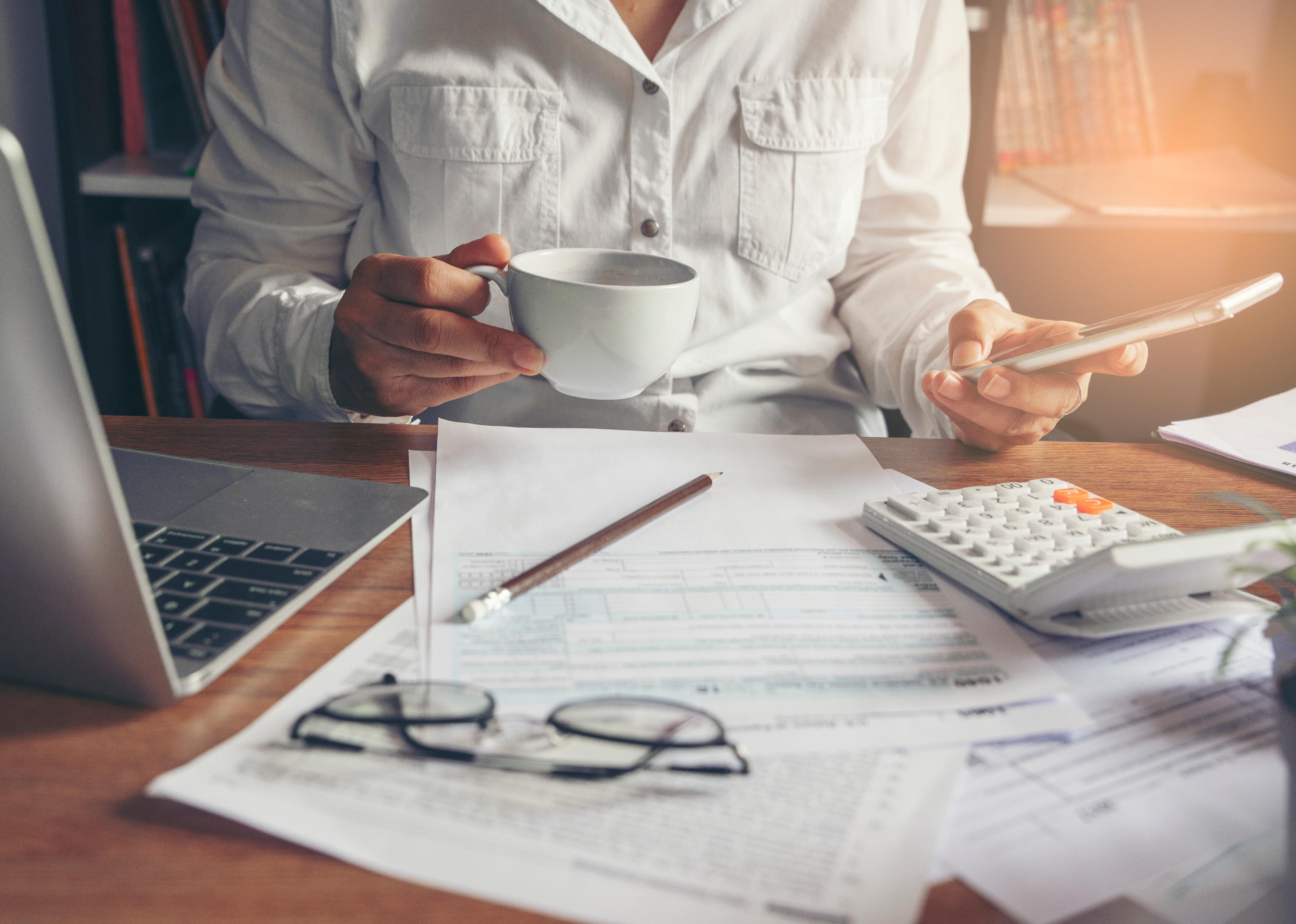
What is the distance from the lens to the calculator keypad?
0.49 meters

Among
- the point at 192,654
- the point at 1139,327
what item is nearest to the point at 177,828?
the point at 192,654

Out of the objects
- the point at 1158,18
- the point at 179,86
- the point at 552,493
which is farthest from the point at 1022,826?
the point at 1158,18

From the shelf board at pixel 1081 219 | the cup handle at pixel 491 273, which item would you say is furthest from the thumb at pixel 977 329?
the shelf board at pixel 1081 219

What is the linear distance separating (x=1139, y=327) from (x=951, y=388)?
0.13 m

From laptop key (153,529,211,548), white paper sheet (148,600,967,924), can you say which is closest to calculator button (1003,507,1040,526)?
white paper sheet (148,600,967,924)

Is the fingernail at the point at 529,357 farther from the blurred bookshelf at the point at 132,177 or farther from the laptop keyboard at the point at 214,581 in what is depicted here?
the blurred bookshelf at the point at 132,177

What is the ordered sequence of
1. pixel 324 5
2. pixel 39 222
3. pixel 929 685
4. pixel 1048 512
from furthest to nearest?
pixel 324 5 < pixel 1048 512 < pixel 929 685 < pixel 39 222

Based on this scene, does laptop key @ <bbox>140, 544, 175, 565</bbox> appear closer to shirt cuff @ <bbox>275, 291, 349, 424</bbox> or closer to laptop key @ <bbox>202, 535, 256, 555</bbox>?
laptop key @ <bbox>202, 535, 256, 555</bbox>

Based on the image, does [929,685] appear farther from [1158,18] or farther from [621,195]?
[1158,18]

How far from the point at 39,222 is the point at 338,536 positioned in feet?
0.82

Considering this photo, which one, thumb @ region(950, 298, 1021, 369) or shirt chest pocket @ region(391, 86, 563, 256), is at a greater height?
shirt chest pocket @ region(391, 86, 563, 256)

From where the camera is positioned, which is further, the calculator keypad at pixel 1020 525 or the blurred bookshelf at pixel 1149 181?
the blurred bookshelf at pixel 1149 181

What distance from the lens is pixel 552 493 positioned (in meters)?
0.58

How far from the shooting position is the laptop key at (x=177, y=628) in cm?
40
